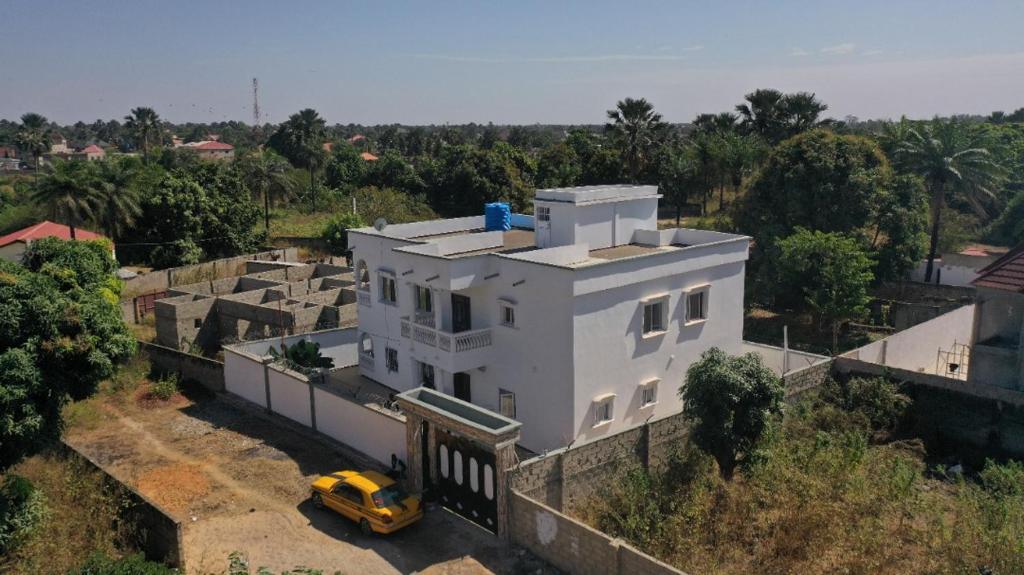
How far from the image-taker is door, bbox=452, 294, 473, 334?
24750 millimetres

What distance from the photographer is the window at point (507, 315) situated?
23.3 m

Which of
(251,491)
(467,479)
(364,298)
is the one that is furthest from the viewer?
(364,298)

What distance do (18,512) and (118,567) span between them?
4991 millimetres

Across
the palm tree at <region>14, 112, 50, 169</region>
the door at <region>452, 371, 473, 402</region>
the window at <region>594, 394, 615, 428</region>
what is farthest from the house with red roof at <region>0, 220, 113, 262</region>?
the palm tree at <region>14, 112, 50, 169</region>

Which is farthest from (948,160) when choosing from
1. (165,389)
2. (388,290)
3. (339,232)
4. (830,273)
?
(165,389)

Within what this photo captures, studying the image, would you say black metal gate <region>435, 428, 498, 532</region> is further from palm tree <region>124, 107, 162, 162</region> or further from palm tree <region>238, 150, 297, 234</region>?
palm tree <region>124, 107, 162, 162</region>

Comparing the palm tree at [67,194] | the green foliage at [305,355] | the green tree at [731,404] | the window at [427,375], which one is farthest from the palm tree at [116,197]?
the green tree at [731,404]

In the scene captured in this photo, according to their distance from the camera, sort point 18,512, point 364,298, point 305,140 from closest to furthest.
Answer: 1. point 18,512
2. point 364,298
3. point 305,140

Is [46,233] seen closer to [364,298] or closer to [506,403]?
[364,298]

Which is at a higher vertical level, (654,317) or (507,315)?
(507,315)

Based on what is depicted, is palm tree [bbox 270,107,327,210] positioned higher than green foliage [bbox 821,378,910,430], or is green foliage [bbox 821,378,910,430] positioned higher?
palm tree [bbox 270,107,327,210]

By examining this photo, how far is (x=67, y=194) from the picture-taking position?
45.3 metres

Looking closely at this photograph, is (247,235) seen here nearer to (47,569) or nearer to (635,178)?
(635,178)

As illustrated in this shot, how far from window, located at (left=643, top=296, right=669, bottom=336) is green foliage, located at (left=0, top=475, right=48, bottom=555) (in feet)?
55.0
